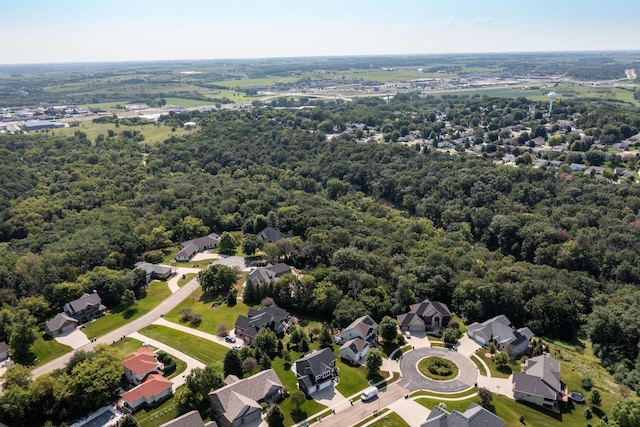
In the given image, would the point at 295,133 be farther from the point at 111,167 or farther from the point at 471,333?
the point at 471,333

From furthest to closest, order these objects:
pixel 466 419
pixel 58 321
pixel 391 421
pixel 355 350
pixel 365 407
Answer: pixel 58 321 → pixel 355 350 → pixel 365 407 → pixel 391 421 → pixel 466 419

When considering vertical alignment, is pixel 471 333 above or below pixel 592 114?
below

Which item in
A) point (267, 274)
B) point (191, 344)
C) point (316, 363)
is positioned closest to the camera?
point (316, 363)

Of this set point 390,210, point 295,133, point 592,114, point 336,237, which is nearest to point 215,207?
point 336,237

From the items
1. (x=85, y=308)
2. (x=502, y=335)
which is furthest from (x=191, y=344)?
(x=502, y=335)

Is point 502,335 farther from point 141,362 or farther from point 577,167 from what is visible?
point 577,167

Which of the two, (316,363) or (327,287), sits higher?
(327,287)

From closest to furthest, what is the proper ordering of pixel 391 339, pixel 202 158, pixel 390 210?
1. pixel 391 339
2. pixel 390 210
3. pixel 202 158
